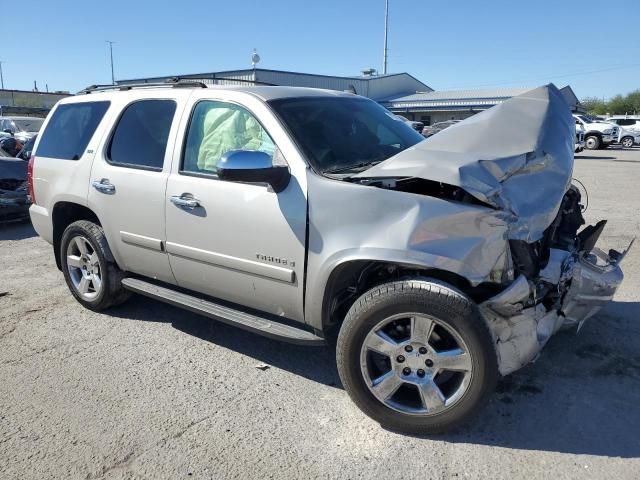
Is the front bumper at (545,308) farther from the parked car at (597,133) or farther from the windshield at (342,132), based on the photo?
the parked car at (597,133)

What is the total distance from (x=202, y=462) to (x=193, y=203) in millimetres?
1668

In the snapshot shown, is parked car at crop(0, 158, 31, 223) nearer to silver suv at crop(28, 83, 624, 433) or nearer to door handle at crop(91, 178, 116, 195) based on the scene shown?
silver suv at crop(28, 83, 624, 433)

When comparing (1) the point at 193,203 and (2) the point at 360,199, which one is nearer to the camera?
(2) the point at 360,199

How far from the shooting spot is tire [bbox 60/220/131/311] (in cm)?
443

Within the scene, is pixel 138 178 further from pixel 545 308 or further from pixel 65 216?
pixel 545 308

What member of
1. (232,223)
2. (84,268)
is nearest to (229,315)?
(232,223)

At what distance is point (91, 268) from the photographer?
4.64 m

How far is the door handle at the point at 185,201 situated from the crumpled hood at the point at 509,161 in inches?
50.6

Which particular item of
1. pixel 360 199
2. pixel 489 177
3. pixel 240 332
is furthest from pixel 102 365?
pixel 489 177

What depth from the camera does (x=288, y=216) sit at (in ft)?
10.3

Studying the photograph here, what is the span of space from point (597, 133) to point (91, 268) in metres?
28.4

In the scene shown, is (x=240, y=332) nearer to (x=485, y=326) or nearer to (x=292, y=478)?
(x=292, y=478)

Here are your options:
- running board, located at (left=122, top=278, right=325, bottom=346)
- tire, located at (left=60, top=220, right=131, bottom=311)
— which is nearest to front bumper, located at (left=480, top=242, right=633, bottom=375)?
running board, located at (left=122, top=278, right=325, bottom=346)

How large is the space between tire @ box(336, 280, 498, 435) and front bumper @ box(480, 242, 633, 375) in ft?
0.42
